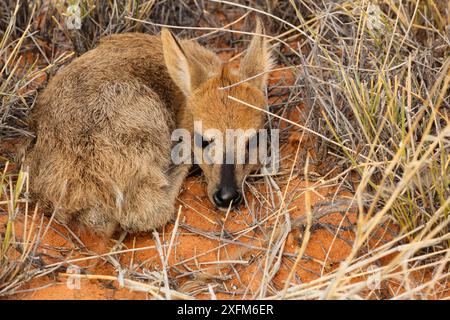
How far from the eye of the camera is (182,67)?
4762 mm

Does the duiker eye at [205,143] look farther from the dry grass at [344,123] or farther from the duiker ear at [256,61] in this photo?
Answer: the duiker ear at [256,61]

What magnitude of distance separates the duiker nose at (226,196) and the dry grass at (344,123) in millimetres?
184

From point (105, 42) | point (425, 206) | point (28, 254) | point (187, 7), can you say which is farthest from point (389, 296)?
point (187, 7)

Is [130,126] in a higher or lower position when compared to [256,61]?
lower

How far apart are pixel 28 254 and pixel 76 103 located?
1163 mm

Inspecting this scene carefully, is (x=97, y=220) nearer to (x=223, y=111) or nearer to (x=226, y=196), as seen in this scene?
(x=226, y=196)

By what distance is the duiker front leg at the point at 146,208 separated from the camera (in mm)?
4305

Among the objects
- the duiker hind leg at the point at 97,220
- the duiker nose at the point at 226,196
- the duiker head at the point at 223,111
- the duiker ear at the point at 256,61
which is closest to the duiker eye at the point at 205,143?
the duiker head at the point at 223,111

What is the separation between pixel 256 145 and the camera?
15.4 feet

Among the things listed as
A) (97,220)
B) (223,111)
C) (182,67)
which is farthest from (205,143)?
(97,220)

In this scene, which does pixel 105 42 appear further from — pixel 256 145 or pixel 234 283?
pixel 234 283

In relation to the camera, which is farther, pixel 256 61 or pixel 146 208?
pixel 256 61

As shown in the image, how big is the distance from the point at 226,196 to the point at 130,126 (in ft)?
2.73

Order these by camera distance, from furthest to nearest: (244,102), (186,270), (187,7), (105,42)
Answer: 1. (187,7)
2. (105,42)
3. (244,102)
4. (186,270)
